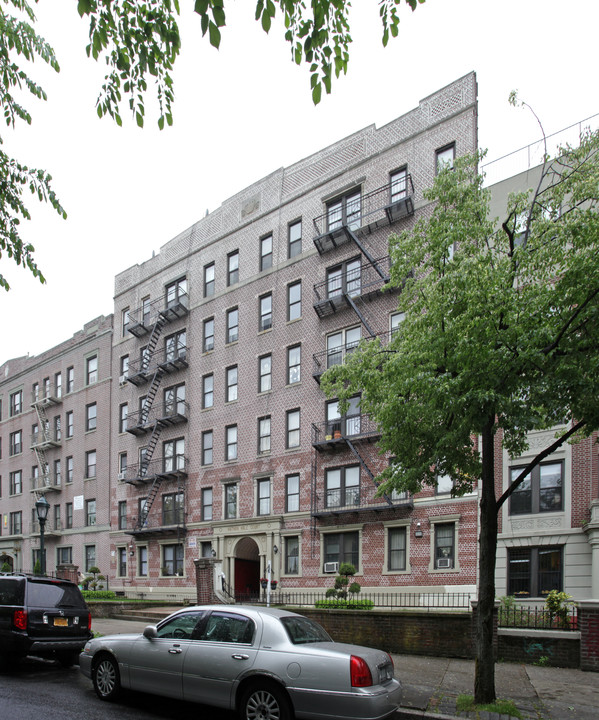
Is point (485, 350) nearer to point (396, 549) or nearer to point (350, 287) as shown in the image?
point (396, 549)

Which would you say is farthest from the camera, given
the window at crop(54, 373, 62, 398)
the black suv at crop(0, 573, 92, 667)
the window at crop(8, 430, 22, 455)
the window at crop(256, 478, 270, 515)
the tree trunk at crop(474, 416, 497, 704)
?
the window at crop(8, 430, 22, 455)

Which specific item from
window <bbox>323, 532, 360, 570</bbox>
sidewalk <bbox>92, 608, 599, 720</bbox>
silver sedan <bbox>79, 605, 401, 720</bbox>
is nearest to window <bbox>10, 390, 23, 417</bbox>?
window <bbox>323, 532, 360, 570</bbox>

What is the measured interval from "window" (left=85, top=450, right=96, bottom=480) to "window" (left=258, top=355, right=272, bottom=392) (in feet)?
48.9

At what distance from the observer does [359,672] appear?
7855 millimetres

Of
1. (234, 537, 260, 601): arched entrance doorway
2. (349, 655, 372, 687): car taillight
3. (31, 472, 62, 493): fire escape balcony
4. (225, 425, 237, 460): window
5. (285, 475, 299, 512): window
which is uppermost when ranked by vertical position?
(225, 425, 237, 460): window

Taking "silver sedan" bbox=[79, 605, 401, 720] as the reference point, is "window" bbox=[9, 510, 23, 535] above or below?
below

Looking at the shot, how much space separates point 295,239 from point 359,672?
78.7 feet

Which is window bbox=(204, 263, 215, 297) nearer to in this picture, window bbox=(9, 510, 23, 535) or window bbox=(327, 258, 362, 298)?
window bbox=(327, 258, 362, 298)

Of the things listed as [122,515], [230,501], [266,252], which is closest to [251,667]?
[230,501]

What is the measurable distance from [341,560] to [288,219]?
1543 cm

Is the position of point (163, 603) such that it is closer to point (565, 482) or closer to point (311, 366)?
point (311, 366)

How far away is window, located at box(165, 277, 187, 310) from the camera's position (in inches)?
1358

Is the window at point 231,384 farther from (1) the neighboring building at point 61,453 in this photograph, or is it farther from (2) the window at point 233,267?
(1) the neighboring building at point 61,453

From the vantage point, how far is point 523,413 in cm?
1010
